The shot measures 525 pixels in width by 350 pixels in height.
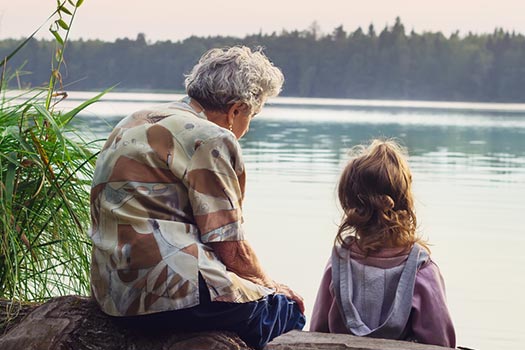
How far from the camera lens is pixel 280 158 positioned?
18.1m

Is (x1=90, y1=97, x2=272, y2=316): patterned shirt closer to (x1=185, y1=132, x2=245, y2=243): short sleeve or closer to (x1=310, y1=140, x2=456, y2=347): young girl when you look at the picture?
(x1=185, y1=132, x2=245, y2=243): short sleeve

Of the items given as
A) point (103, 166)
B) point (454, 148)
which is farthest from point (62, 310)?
point (454, 148)

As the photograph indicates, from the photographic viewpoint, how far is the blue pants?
272 centimetres

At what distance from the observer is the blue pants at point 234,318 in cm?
272

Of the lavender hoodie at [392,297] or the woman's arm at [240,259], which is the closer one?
the woman's arm at [240,259]

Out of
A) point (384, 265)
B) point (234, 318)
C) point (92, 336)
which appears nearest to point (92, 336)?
point (92, 336)

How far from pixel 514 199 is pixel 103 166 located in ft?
34.7

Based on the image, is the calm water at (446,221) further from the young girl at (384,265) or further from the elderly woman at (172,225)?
the elderly woman at (172,225)

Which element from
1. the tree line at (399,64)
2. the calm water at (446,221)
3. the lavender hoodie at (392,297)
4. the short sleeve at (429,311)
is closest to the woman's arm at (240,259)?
the lavender hoodie at (392,297)

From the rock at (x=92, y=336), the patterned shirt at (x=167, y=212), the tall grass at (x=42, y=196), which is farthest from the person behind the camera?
the tall grass at (x=42, y=196)

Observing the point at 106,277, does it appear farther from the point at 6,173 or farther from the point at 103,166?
the point at 6,173

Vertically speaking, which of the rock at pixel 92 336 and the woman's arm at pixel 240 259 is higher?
the woman's arm at pixel 240 259

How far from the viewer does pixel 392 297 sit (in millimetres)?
3193

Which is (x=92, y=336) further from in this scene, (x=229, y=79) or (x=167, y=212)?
(x=229, y=79)
